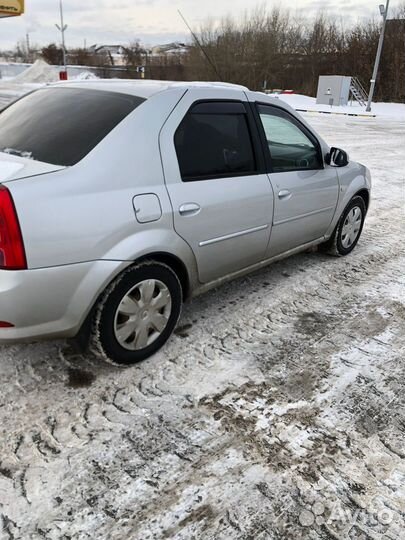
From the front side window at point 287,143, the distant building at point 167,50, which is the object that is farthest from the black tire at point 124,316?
the distant building at point 167,50

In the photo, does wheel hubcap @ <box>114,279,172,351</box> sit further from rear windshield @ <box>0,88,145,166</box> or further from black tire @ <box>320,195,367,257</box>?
black tire @ <box>320,195,367,257</box>

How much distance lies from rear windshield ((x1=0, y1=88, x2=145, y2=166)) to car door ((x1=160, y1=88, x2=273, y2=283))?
35 centimetres

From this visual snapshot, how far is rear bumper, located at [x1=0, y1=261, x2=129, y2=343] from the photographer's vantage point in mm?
2330

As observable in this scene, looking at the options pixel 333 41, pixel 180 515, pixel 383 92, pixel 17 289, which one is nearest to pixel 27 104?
pixel 17 289

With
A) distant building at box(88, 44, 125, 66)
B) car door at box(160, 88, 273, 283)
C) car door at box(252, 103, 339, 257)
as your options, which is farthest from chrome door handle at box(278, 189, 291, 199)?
distant building at box(88, 44, 125, 66)

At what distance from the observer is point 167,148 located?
288 cm

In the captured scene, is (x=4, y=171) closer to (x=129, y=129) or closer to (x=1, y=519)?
(x=129, y=129)

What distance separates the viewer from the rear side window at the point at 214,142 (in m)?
3.01

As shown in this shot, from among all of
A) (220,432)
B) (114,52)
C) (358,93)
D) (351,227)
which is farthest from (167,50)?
(220,432)

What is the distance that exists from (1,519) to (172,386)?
45.3 inches

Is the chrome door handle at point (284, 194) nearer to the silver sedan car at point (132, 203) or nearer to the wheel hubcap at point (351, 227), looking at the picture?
the silver sedan car at point (132, 203)

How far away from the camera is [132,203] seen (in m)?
2.64

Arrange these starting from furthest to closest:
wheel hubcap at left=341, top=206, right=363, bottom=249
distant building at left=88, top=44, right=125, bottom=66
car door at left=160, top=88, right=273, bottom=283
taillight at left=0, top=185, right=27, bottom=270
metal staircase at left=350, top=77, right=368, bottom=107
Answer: distant building at left=88, top=44, right=125, bottom=66, metal staircase at left=350, top=77, right=368, bottom=107, wheel hubcap at left=341, top=206, right=363, bottom=249, car door at left=160, top=88, right=273, bottom=283, taillight at left=0, top=185, right=27, bottom=270

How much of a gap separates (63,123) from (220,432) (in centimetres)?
203
